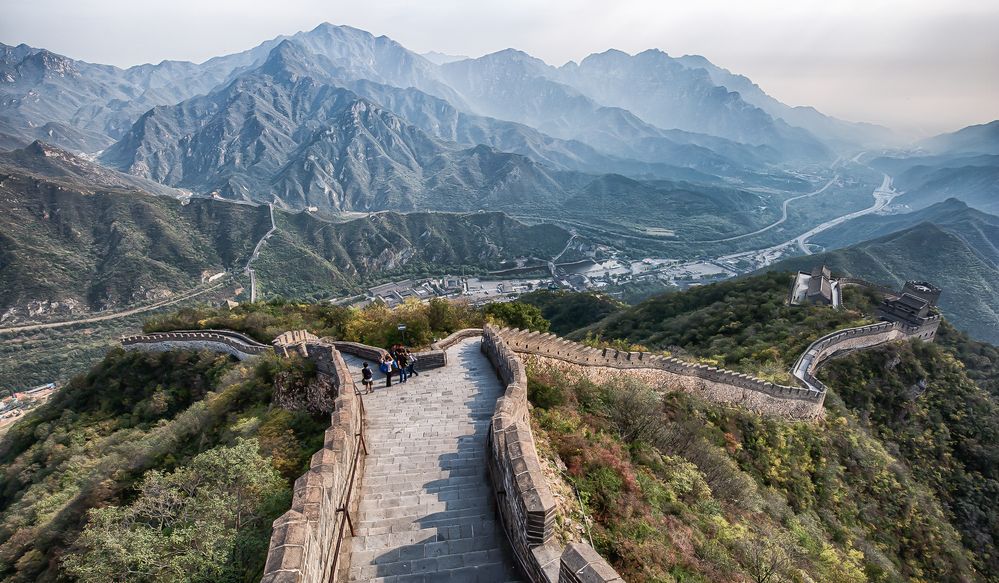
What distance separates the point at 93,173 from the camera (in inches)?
7466

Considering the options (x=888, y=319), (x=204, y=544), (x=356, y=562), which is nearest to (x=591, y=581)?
(x=356, y=562)

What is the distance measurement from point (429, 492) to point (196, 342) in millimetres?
34392

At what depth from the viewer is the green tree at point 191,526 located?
6.93 m

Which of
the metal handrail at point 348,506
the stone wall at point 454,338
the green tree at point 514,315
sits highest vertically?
the stone wall at point 454,338

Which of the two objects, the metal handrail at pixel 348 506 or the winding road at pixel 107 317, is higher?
the metal handrail at pixel 348 506

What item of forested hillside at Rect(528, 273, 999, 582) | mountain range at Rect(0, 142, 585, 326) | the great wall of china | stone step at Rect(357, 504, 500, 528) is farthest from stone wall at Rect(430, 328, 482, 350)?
mountain range at Rect(0, 142, 585, 326)

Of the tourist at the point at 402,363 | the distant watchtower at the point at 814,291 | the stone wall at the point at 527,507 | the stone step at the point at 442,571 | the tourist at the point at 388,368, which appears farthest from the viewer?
the distant watchtower at the point at 814,291

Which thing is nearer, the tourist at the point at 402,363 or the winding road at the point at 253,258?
the tourist at the point at 402,363

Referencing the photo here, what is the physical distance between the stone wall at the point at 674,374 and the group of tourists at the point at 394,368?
201 inches

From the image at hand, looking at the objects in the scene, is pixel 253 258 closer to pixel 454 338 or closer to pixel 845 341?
pixel 454 338

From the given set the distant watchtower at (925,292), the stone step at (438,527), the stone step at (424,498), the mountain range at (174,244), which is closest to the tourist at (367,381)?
the stone step at (424,498)

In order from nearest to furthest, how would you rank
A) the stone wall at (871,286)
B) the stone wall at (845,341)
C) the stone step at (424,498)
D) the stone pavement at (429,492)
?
the stone pavement at (429,492) → the stone step at (424,498) → the stone wall at (845,341) → the stone wall at (871,286)

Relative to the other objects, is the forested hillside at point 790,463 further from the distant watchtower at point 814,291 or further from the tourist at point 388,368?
the tourist at point 388,368

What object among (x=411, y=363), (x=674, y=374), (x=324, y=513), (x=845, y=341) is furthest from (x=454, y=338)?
(x=845, y=341)
